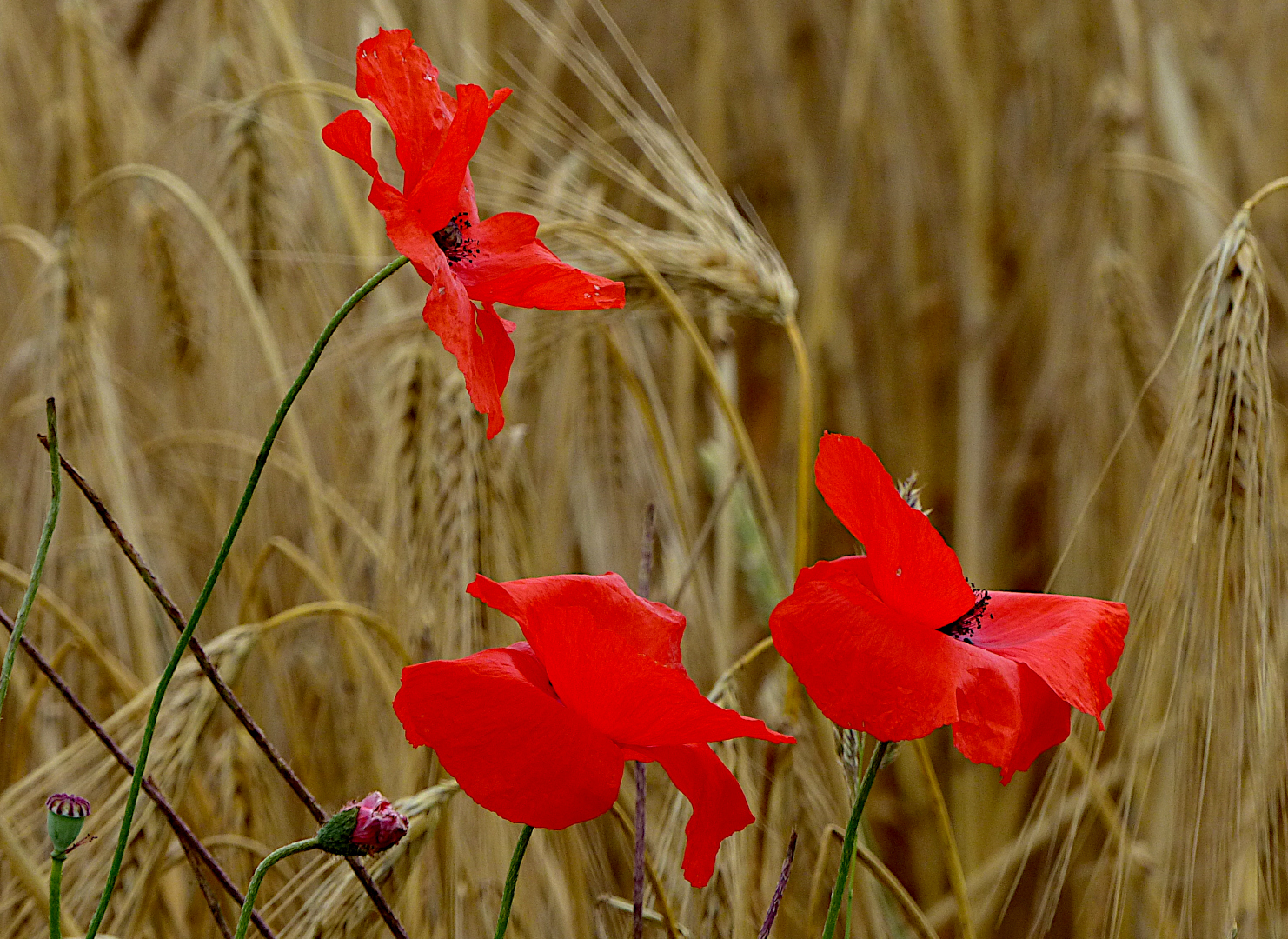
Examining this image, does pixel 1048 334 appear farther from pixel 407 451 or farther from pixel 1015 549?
pixel 407 451

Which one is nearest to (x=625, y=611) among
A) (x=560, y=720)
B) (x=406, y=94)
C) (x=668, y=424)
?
(x=560, y=720)

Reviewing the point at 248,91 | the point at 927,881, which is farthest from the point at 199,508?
the point at 927,881

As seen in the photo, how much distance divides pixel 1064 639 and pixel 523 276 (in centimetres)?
18

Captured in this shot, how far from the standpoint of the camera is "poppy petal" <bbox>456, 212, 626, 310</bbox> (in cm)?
33

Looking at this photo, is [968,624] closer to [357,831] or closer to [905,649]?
[905,649]

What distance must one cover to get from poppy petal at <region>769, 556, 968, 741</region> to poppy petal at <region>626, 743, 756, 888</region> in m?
0.04

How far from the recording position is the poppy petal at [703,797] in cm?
30

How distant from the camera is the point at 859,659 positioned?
0.29m

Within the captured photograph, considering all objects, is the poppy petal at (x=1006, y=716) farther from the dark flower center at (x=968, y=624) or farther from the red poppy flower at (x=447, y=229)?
the red poppy flower at (x=447, y=229)

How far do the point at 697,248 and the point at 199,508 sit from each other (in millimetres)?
637

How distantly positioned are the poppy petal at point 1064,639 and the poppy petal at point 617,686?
0.09 metres

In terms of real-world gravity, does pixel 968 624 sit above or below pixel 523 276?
below

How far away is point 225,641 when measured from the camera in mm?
582

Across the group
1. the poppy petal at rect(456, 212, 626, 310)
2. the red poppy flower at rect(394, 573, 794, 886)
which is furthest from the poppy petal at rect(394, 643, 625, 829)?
the poppy petal at rect(456, 212, 626, 310)
